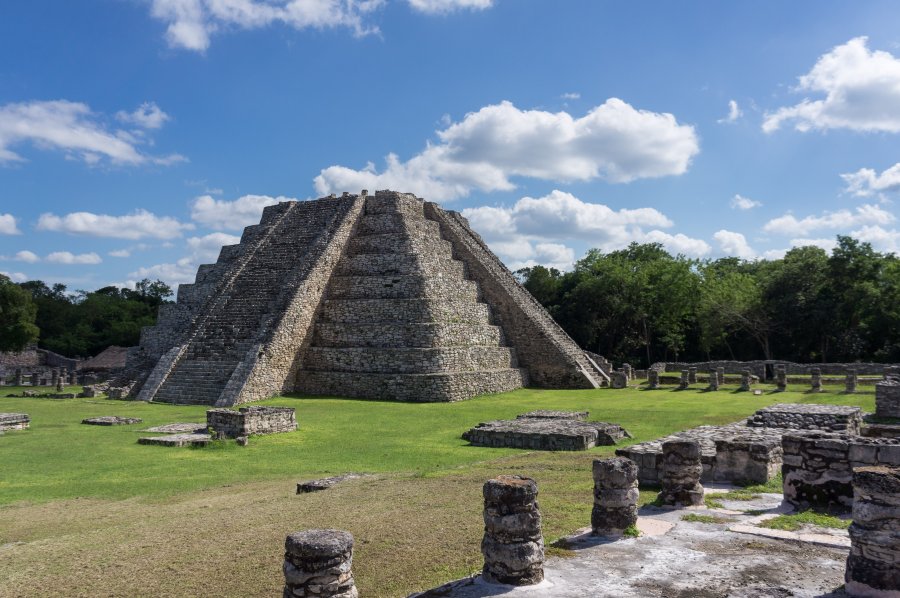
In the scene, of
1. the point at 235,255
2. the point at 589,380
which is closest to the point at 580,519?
the point at 589,380

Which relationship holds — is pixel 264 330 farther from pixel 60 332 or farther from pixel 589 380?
pixel 60 332

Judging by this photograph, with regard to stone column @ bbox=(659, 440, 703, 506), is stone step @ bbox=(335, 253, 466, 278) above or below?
above

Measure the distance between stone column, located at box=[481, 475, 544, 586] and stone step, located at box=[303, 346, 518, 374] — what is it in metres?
17.7

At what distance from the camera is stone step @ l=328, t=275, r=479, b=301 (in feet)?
86.0

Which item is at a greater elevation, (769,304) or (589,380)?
(769,304)

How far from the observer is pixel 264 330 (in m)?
24.5

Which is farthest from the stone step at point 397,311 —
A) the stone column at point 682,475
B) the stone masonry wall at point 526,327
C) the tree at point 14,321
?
the tree at point 14,321

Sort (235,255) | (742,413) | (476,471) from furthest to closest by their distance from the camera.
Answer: (235,255) → (742,413) → (476,471)

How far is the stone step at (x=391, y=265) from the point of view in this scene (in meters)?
27.5

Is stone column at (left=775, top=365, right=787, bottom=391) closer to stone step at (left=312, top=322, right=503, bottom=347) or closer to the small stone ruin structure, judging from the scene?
stone step at (left=312, top=322, right=503, bottom=347)

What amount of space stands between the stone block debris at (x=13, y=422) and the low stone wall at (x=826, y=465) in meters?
15.6

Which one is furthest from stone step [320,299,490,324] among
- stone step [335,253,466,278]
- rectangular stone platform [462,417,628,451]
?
rectangular stone platform [462,417,628,451]

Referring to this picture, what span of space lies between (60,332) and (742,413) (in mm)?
55242

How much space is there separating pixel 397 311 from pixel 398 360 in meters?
2.47
